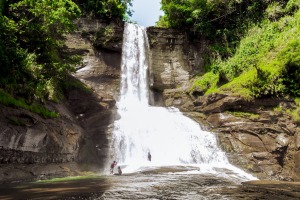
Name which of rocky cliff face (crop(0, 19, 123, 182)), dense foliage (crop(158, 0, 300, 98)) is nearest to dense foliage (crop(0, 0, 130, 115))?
rocky cliff face (crop(0, 19, 123, 182))

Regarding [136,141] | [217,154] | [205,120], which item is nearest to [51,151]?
[136,141]

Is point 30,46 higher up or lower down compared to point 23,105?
higher up

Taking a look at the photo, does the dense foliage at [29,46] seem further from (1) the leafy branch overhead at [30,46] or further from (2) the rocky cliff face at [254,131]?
(2) the rocky cliff face at [254,131]

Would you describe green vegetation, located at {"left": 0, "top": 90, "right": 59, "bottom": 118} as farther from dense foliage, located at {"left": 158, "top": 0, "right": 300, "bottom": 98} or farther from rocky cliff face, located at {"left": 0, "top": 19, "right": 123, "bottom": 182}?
dense foliage, located at {"left": 158, "top": 0, "right": 300, "bottom": 98}

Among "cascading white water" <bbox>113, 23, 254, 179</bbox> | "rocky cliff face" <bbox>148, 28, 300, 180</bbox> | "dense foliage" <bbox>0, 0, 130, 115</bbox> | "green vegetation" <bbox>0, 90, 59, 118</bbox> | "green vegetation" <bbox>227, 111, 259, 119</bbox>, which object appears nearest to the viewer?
"green vegetation" <bbox>0, 90, 59, 118</bbox>

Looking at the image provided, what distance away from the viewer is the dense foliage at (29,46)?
55.5 ft

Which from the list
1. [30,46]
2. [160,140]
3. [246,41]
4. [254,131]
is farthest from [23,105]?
[246,41]

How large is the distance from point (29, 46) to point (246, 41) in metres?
22.6

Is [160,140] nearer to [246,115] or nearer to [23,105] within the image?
[246,115]

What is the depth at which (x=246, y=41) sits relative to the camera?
32.1m

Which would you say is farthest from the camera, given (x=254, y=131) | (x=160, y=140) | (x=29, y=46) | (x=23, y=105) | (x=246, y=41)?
(x=246, y=41)

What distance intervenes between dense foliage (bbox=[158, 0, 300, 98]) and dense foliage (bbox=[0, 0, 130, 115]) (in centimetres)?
1467

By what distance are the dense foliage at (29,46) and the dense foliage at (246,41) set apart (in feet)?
48.1

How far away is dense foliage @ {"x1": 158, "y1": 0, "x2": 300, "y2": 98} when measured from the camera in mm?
23347
